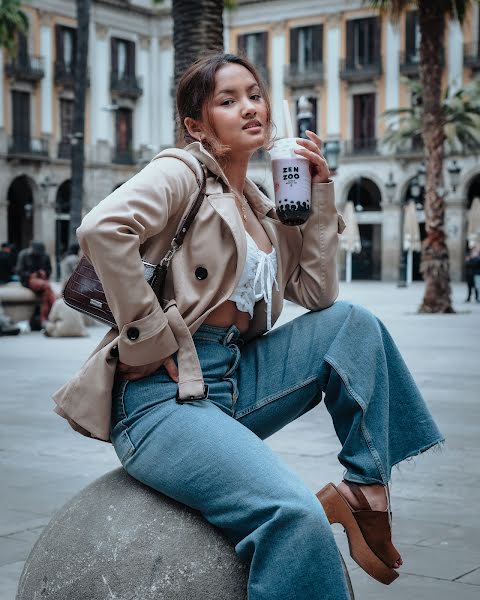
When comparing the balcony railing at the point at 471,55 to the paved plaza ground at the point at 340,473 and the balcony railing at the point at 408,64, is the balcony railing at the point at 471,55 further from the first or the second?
the paved plaza ground at the point at 340,473

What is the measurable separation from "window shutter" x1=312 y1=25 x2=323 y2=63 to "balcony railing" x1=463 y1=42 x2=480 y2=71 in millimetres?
6891

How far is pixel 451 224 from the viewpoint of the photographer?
4656 cm

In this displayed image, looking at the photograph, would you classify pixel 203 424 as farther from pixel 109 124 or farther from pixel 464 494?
pixel 109 124

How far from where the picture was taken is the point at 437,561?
14.8 feet

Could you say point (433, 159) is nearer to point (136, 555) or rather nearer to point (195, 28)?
point (195, 28)

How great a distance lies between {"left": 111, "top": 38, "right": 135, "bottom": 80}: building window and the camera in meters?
52.3

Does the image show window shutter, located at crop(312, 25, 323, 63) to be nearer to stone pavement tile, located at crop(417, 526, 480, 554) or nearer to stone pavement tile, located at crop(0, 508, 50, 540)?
stone pavement tile, located at crop(0, 508, 50, 540)

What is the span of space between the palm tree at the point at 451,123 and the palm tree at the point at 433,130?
1737 centimetres

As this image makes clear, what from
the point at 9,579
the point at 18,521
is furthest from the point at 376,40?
the point at 9,579

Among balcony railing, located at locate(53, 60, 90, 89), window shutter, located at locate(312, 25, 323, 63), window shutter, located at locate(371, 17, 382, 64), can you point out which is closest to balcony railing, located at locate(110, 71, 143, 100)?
balcony railing, located at locate(53, 60, 90, 89)

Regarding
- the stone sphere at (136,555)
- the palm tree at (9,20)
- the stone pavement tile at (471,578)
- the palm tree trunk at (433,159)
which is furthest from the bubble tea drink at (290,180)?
the palm tree at (9,20)

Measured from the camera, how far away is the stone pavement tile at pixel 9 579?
411 cm

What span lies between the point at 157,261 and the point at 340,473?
347cm

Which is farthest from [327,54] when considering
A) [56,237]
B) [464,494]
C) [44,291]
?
[464,494]
